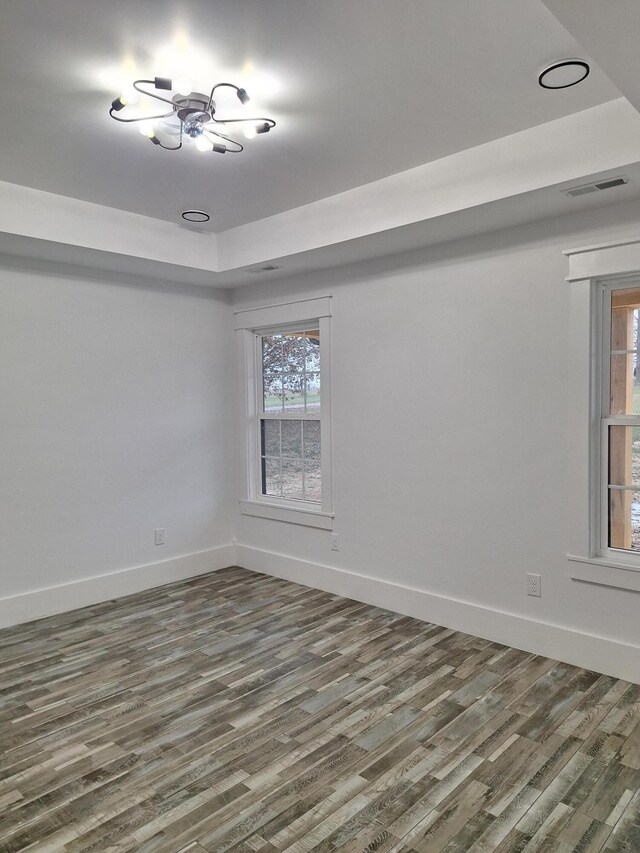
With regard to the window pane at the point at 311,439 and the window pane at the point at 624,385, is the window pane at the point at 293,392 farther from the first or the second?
the window pane at the point at 624,385

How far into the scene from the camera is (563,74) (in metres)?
2.29

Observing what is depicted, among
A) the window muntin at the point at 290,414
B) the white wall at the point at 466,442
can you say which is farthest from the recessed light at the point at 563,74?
the window muntin at the point at 290,414

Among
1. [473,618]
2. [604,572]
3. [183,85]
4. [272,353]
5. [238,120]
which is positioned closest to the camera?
[183,85]

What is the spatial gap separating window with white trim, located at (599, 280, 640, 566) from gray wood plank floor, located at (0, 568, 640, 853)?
76 cm

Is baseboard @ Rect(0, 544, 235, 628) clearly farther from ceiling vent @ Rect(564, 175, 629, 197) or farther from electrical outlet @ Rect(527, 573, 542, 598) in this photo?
ceiling vent @ Rect(564, 175, 629, 197)

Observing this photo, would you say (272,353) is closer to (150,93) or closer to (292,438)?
(292,438)

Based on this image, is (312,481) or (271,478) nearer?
(312,481)

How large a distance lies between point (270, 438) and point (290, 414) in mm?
371

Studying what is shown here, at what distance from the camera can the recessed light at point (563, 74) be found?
2207 millimetres

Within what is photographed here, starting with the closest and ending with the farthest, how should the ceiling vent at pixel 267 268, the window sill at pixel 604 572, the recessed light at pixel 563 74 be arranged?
the recessed light at pixel 563 74, the window sill at pixel 604 572, the ceiling vent at pixel 267 268

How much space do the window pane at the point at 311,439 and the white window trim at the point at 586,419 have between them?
2.04 metres

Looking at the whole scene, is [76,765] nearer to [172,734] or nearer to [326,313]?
[172,734]

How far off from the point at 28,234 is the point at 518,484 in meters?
3.20

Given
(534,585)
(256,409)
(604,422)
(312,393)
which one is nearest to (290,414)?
(312,393)
